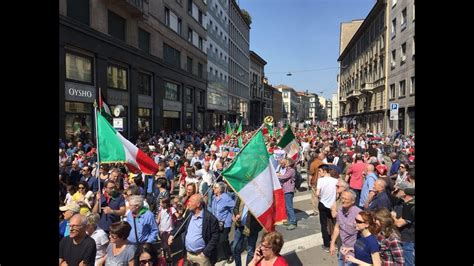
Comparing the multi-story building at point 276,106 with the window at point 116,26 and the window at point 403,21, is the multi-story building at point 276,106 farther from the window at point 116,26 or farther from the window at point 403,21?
the window at point 116,26

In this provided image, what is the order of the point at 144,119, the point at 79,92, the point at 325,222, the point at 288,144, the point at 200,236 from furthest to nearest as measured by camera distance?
the point at 144,119, the point at 79,92, the point at 288,144, the point at 325,222, the point at 200,236

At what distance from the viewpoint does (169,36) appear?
29.8 metres

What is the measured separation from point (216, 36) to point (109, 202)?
141 feet

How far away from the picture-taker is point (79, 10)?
58.7 feet

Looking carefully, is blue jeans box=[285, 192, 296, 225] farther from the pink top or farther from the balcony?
the balcony

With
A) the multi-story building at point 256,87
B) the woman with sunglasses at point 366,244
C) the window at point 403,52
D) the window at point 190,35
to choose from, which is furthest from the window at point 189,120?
the multi-story building at point 256,87

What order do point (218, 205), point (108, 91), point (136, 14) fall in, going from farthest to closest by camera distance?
point (136, 14)
point (108, 91)
point (218, 205)

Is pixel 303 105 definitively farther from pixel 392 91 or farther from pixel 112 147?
pixel 112 147

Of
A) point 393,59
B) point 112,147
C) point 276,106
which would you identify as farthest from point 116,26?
point 276,106

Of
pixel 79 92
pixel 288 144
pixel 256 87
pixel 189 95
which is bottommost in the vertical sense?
pixel 288 144

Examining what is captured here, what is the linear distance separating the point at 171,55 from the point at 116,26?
9.13m

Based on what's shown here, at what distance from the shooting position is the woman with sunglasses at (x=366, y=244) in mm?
3846
